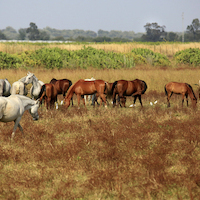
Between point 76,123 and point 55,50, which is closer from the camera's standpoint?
point 76,123

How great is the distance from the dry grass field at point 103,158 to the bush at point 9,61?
49.7 ft

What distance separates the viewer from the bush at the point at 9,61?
25.5 metres

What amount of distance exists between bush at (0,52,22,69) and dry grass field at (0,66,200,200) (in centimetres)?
1516

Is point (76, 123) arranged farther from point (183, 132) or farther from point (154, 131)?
point (183, 132)

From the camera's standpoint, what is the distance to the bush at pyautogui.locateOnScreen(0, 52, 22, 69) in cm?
2550

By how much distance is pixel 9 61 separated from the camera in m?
26.0

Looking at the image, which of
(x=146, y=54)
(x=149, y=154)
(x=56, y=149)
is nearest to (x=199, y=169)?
(x=149, y=154)

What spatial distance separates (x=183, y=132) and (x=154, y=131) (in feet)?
3.06

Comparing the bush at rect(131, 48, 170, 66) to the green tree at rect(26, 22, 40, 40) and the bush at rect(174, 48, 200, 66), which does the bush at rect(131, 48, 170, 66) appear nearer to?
the bush at rect(174, 48, 200, 66)

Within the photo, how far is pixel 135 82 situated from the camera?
14.6 meters

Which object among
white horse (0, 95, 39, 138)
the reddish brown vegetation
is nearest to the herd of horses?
white horse (0, 95, 39, 138)

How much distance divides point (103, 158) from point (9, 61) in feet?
69.0

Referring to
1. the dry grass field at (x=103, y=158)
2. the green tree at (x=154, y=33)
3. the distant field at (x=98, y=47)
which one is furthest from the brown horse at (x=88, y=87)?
the green tree at (x=154, y=33)

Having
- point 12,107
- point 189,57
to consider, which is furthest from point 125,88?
point 189,57
